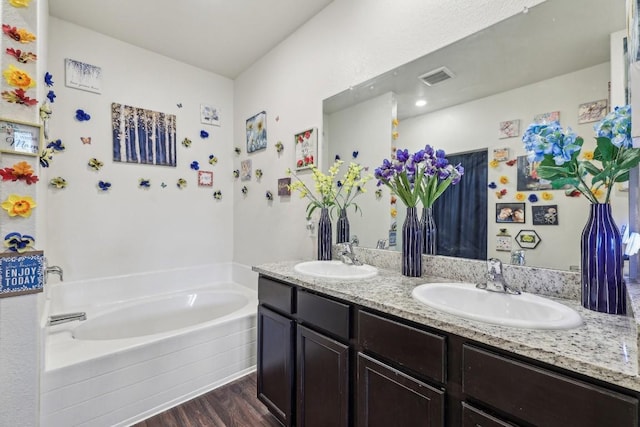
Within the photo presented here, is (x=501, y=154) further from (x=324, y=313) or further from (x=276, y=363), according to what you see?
(x=276, y=363)

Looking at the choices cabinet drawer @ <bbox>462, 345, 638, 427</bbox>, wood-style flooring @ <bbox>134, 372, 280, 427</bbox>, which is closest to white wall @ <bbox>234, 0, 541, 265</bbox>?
wood-style flooring @ <bbox>134, 372, 280, 427</bbox>

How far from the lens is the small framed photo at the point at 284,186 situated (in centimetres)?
240

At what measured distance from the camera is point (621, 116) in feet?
2.71

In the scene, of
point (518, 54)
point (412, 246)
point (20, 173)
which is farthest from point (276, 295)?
point (518, 54)

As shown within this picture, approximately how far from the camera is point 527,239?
119 centimetres

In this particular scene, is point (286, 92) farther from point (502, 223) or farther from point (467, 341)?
point (467, 341)

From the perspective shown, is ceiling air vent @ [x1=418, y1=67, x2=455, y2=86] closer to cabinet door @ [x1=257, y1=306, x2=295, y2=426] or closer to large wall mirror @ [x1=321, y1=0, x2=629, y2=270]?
large wall mirror @ [x1=321, y1=0, x2=629, y2=270]

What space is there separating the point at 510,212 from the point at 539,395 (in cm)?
78

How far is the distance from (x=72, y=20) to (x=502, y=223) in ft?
10.9

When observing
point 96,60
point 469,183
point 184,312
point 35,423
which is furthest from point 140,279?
point 469,183

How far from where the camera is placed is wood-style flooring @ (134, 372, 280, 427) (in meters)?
1.68

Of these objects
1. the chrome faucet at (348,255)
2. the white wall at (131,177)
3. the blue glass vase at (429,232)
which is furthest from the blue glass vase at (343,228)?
the white wall at (131,177)

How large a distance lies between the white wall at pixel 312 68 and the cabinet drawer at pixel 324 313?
825mm

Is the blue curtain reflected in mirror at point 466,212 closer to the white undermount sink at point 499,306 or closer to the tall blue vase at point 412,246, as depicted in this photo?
the tall blue vase at point 412,246
